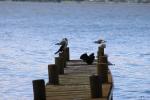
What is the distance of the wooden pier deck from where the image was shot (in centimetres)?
2079

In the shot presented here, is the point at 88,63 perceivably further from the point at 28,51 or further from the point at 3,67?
the point at 28,51

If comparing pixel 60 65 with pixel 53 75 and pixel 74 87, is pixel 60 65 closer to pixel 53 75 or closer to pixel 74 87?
pixel 53 75

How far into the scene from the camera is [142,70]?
40.4 metres

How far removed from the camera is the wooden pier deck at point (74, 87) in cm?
2079

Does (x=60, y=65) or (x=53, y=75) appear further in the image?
(x=60, y=65)

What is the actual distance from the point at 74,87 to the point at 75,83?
0.80m

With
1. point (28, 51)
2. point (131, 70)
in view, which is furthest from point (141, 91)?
point (28, 51)

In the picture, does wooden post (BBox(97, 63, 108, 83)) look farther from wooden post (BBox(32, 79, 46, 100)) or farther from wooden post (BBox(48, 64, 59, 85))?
wooden post (BBox(32, 79, 46, 100))

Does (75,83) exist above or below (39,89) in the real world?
below

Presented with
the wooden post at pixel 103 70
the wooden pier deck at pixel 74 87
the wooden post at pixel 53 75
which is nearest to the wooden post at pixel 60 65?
the wooden pier deck at pixel 74 87

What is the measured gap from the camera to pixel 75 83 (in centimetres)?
2331

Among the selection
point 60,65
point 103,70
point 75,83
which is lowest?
point 75,83

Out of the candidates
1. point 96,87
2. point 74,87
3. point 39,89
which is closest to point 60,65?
point 74,87

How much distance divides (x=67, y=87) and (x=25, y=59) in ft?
84.5
